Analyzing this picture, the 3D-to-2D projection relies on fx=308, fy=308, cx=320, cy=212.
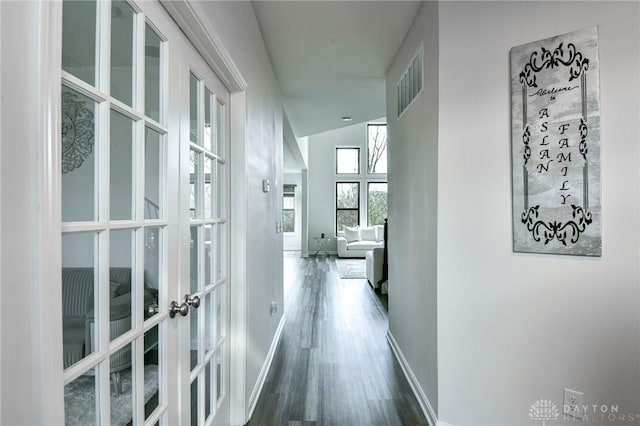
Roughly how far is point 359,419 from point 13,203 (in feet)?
6.91

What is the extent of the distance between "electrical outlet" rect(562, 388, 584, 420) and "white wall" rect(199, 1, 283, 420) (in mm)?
1736

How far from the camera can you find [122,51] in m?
0.87

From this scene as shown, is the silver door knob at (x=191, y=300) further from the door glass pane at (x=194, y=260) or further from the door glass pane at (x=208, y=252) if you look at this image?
the door glass pane at (x=208, y=252)

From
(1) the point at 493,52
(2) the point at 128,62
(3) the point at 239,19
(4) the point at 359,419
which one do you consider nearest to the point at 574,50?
(1) the point at 493,52

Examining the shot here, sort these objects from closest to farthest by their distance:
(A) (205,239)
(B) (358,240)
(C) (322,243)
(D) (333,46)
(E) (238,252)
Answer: (A) (205,239)
(E) (238,252)
(D) (333,46)
(B) (358,240)
(C) (322,243)

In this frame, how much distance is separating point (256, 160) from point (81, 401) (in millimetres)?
1686

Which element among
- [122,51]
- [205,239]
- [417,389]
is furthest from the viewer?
[417,389]

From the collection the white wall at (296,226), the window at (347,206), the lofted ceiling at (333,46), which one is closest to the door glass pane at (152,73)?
the lofted ceiling at (333,46)

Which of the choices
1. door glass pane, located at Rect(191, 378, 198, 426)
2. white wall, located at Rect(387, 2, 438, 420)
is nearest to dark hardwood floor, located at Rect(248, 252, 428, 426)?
white wall, located at Rect(387, 2, 438, 420)

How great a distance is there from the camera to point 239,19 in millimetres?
1782

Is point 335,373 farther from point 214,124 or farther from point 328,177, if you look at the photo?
point 328,177

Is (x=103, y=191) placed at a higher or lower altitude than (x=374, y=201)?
lower

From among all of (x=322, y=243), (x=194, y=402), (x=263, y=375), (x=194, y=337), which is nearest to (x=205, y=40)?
(x=194, y=337)

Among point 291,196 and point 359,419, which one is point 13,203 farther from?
point 291,196
